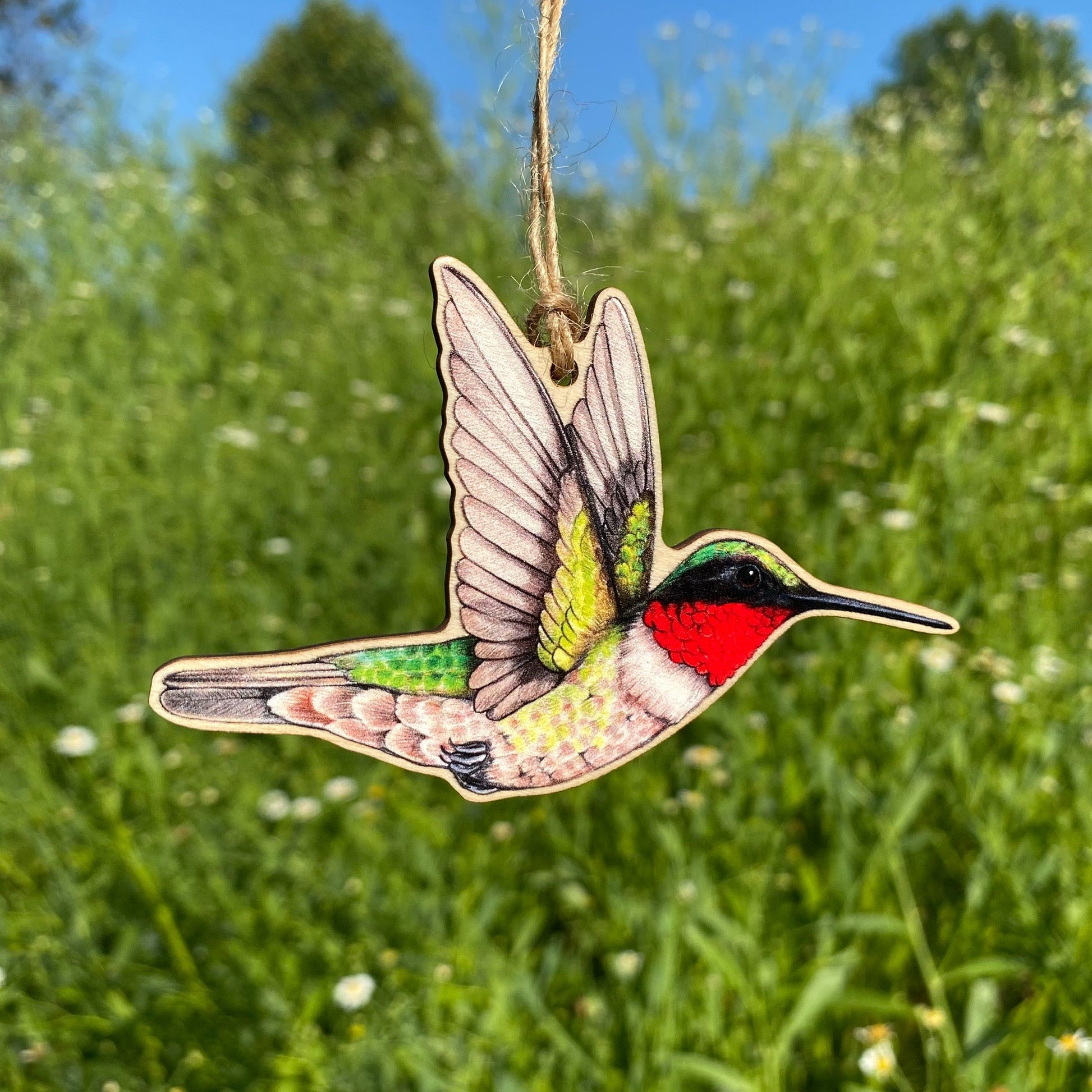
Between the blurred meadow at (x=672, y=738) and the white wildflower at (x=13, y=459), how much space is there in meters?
0.02

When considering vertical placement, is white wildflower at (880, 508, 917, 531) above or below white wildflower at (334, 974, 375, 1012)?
above

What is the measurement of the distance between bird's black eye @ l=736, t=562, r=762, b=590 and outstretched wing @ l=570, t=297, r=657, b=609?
43 mm

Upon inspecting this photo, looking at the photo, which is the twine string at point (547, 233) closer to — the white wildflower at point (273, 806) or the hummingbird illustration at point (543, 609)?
the hummingbird illustration at point (543, 609)

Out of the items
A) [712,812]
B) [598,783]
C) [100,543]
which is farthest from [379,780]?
[100,543]

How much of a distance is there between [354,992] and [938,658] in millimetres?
858

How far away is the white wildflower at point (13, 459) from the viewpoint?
201cm

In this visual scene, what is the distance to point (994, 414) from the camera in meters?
1.58

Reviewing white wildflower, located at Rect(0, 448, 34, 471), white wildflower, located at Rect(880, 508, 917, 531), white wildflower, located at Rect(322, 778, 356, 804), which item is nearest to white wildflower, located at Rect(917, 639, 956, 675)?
white wildflower, located at Rect(880, 508, 917, 531)

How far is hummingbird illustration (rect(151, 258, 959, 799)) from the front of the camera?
362 mm

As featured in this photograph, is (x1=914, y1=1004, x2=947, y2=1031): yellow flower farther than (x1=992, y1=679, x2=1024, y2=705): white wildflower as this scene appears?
No

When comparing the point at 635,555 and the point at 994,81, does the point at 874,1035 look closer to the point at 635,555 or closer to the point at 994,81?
the point at 635,555

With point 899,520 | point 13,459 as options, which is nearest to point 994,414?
point 899,520

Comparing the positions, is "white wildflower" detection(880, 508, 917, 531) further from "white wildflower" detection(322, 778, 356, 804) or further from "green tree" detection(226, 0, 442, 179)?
"green tree" detection(226, 0, 442, 179)

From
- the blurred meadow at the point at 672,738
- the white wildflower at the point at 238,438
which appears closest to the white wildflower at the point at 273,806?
the blurred meadow at the point at 672,738
